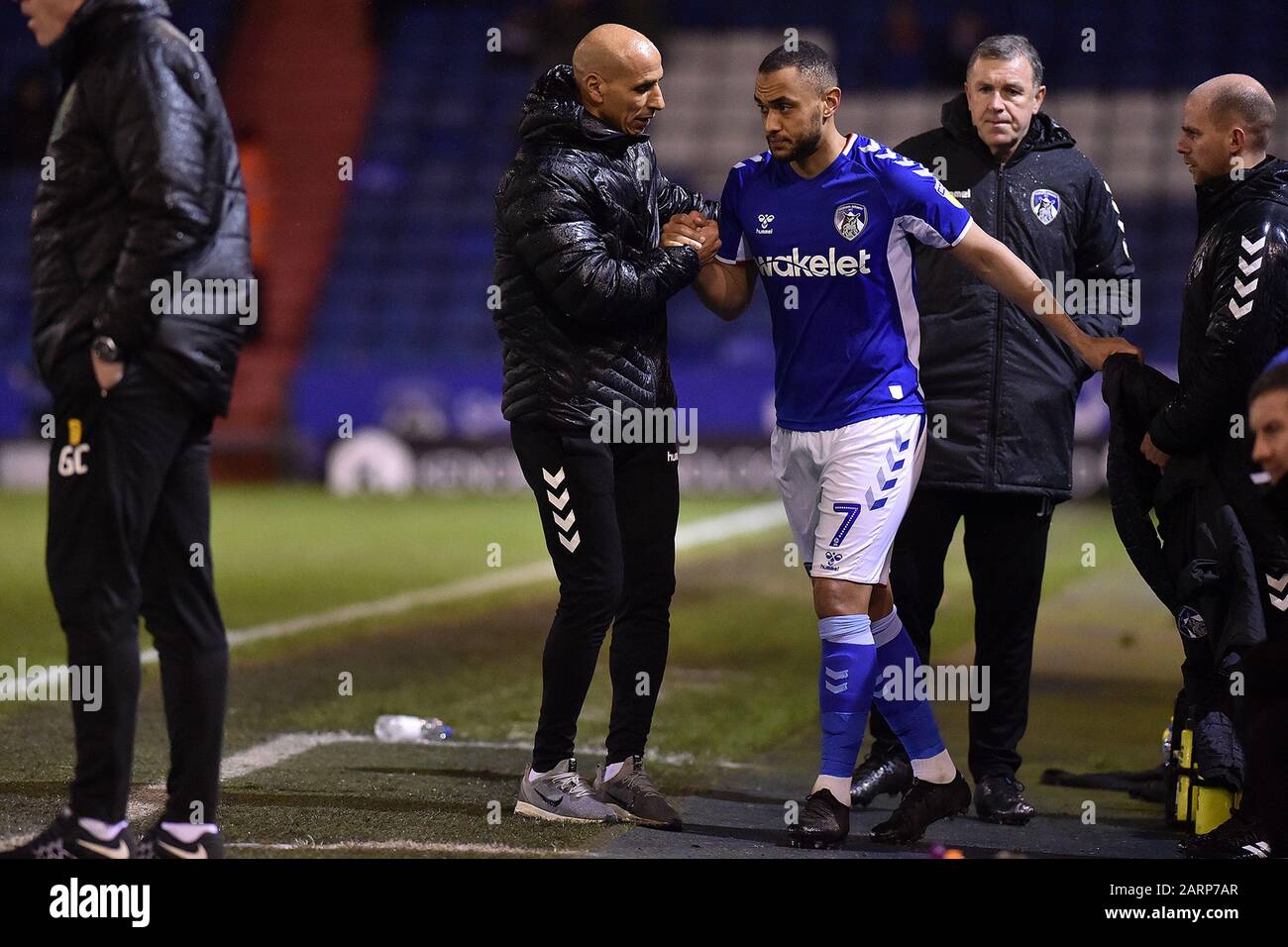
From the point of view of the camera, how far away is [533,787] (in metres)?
4.86

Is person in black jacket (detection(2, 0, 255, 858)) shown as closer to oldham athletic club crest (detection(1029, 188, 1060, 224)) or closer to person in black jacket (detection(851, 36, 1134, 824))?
person in black jacket (detection(851, 36, 1134, 824))

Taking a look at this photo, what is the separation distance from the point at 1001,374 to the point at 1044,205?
0.54 metres

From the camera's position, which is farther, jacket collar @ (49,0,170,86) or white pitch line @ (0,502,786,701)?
white pitch line @ (0,502,786,701)

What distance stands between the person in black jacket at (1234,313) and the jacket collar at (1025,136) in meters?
0.64

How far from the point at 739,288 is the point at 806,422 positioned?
1.60 ft

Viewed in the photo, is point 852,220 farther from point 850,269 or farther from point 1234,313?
point 1234,313

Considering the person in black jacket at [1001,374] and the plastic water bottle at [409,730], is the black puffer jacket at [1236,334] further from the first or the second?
the plastic water bottle at [409,730]

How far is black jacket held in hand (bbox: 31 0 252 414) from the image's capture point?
3746 mm

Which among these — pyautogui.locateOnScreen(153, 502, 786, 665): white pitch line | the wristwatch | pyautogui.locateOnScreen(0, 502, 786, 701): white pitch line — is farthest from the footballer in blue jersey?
pyautogui.locateOnScreen(0, 502, 786, 701): white pitch line

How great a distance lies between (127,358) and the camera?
12.5ft

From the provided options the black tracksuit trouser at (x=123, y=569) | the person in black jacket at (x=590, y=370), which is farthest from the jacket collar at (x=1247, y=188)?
the black tracksuit trouser at (x=123, y=569)

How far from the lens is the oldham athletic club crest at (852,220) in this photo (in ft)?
15.5

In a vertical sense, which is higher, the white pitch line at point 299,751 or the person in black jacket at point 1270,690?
the person in black jacket at point 1270,690
